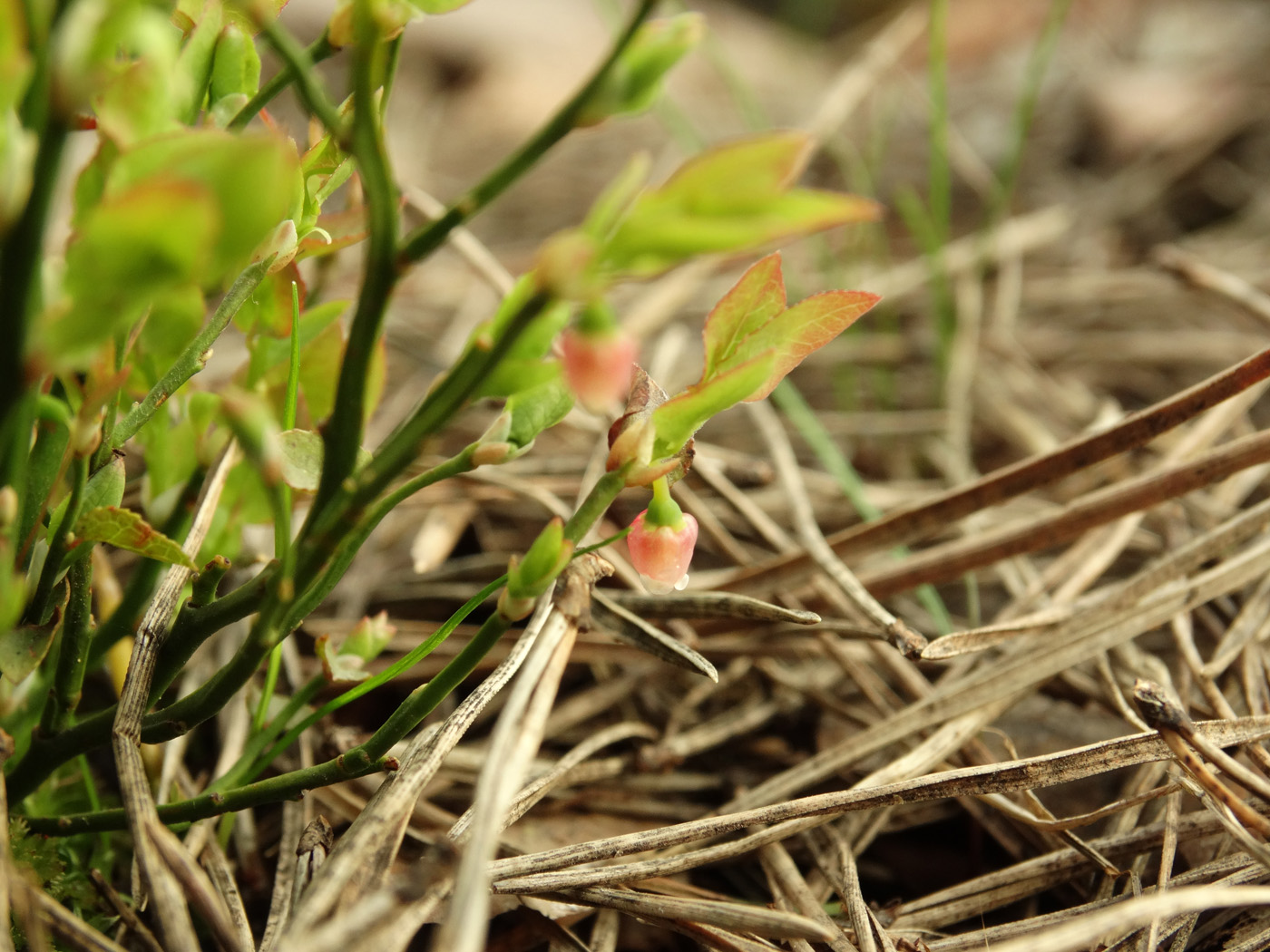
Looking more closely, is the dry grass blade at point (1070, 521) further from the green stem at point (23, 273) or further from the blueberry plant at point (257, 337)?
the green stem at point (23, 273)

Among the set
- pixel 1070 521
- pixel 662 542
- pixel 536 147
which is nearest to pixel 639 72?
pixel 536 147

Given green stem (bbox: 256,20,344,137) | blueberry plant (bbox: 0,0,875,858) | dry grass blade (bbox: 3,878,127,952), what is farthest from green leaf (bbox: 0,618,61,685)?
green stem (bbox: 256,20,344,137)

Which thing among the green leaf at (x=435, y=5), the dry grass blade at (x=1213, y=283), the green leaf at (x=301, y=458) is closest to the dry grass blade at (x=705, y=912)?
the green leaf at (x=301, y=458)

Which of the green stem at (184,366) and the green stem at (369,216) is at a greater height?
the green stem at (369,216)

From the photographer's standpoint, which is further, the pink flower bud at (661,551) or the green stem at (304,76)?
the pink flower bud at (661,551)

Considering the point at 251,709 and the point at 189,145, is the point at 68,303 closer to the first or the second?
the point at 189,145

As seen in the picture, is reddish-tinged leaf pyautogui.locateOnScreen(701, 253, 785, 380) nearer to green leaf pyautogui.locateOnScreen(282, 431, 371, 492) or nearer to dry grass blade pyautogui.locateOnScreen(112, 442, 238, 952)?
green leaf pyautogui.locateOnScreen(282, 431, 371, 492)

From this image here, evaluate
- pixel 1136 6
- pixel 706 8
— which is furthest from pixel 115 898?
pixel 706 8
